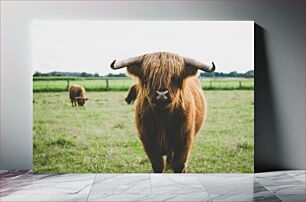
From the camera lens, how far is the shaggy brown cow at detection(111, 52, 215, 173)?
598cm

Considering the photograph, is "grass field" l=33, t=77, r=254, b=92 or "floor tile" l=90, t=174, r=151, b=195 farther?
"grass field" l=33, t=77, r=254, b=92

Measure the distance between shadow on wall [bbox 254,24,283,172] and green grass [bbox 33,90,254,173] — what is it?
0.47ft

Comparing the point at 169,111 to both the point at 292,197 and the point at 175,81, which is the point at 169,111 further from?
the point at 292,197

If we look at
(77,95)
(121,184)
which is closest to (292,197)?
(121,184)

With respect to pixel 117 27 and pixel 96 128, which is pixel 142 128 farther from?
pixel 117 27

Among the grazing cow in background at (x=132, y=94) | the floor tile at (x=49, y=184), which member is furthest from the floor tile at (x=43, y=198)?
the grazing cow in background at (x=132, y=94)

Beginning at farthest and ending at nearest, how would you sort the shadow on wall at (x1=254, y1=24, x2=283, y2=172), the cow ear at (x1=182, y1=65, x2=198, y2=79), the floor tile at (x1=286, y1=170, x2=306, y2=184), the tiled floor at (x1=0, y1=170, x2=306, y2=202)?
the shadow on wall at (x1=254, y1=24, x2=283, y2=172), the cow ear at (x1=182, y1=65, x2=198, y2=79), the floor tile at (x1=286, y1=170, x2=306, y2=184), the tiled floor at (x1=0, y1=170, x2=306, y2=202)

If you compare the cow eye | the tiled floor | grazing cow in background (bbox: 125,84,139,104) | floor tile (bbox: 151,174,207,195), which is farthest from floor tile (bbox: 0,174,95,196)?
the cow eye

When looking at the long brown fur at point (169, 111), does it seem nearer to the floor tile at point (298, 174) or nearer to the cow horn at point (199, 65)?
the cow horn at point (199, 65)

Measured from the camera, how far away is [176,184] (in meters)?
5.50

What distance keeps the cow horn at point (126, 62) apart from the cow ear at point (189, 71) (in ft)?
1.72

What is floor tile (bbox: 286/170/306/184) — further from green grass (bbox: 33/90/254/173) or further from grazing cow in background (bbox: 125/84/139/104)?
grazing cow in background (bbox: 125/84/139/104)

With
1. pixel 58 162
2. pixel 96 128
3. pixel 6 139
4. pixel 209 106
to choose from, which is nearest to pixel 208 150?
pixel 209 106

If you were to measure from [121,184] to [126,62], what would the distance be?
144 cm
